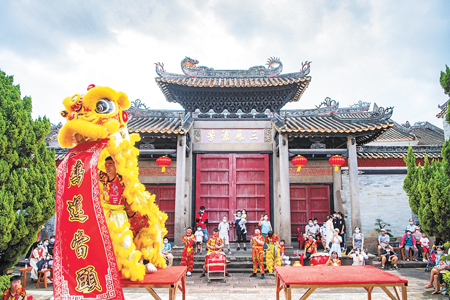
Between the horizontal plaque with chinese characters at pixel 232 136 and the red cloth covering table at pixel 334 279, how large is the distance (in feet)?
23.7

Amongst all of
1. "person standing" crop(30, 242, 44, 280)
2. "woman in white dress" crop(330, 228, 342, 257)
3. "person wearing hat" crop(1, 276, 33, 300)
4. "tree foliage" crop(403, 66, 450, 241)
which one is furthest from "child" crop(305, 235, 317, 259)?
"person standing" crop(30, 242, 44, 280)

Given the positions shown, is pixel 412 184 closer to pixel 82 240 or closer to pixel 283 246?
pixel 283 246

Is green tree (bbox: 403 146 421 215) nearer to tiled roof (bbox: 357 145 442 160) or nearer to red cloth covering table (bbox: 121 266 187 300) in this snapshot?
tiled roof (bbox: 357 145 442 160)

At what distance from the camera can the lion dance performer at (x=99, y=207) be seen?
2.71m

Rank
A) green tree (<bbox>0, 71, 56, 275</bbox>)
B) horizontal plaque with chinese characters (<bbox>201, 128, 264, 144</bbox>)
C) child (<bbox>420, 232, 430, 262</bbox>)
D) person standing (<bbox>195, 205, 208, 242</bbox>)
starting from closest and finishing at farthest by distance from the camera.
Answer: green tree (<bbox>0, 71, 56, 275</bbox>)
child (<bbox>420, 232, 430, 262</bbox>)
person standing (<bbox>195, 205, 208, 242</bbox>)
horizontal plaque with chinese characters (<bbox>201, 128, 264, 144</bbox>)

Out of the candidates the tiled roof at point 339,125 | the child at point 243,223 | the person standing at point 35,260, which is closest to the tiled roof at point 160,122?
the tiled roof at point 339,125

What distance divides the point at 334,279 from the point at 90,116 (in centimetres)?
322

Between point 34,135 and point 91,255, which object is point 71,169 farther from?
point 34,135

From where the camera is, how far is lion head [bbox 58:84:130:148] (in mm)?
2967

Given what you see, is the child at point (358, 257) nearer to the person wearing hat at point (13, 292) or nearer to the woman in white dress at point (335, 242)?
the woman in white dress at point (335, 242)

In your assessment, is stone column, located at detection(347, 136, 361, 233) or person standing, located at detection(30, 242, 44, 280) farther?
stone column, located at detection(347, 136, 361, 233)

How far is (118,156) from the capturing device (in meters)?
3.18

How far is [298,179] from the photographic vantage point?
450 inches

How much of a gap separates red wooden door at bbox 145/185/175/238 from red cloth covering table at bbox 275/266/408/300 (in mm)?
7926
